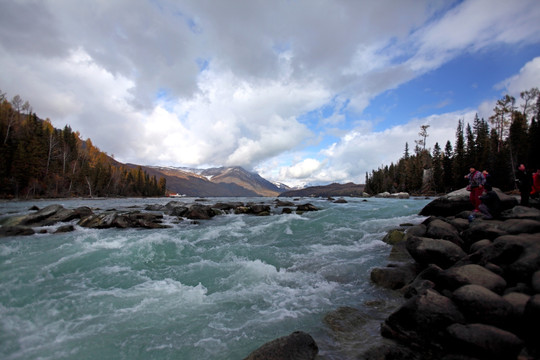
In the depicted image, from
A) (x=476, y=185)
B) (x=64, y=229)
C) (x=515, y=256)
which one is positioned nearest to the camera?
(x=515, y=256)

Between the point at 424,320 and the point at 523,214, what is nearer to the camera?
the point at 424,320

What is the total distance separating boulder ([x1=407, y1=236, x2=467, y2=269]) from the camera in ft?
24.3

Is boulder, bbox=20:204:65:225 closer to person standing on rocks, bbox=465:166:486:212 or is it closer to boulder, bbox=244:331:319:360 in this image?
boulder, bbox=244:331:319:360

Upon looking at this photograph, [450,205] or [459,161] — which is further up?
[459,161]

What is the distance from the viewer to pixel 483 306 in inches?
164

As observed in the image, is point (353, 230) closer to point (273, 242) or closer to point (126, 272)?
point (273, 242)

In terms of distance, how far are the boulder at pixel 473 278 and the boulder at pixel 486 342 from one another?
5.67 ft

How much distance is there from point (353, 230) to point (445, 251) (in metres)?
8.39

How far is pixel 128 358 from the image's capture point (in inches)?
180

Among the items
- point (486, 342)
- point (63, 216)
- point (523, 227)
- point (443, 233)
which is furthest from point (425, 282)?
point (63, 216)

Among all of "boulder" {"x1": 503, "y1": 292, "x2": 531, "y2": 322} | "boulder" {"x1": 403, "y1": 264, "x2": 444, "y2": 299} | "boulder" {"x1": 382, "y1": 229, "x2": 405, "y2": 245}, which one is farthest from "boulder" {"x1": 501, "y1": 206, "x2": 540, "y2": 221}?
"boulder" {"x1": 503, "y1": 292, "x2": 531, "y2": 322}

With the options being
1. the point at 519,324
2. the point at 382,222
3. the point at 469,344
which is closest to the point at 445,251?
the point at 519,324

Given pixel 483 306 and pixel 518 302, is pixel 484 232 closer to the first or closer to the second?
pixel 518 302

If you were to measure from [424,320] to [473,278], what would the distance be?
2002 mm
